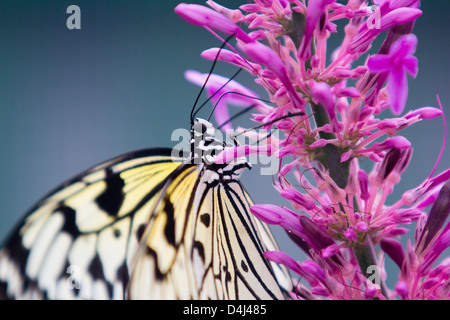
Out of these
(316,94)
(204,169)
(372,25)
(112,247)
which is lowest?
(112,247)

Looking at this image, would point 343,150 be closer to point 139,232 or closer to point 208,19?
point 208,19

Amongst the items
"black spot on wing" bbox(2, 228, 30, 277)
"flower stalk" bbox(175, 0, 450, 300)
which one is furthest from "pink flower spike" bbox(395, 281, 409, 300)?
"black spot on wing" bbox(2, 228, 30, 277)

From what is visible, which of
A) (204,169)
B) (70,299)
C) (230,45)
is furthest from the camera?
(204,169)

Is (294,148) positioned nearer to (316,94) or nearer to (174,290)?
(316,94)

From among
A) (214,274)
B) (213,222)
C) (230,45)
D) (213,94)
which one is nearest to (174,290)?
(214,274)

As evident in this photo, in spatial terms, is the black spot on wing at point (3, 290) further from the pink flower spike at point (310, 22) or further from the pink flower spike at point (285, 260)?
the pink flower spike at point (310, 22)

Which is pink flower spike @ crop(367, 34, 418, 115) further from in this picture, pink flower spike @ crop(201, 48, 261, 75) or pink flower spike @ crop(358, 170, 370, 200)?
pink flower spike @ crop(201, 48, 261, 75)
